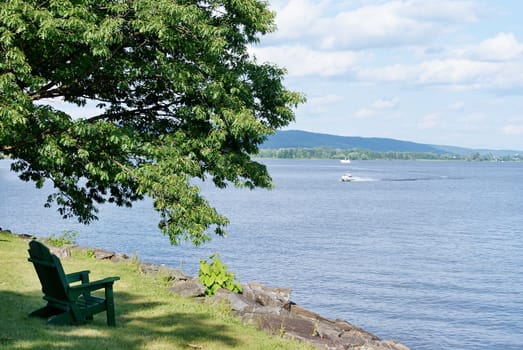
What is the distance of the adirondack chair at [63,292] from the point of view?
10141mm

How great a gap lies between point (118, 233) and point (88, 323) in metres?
41.4

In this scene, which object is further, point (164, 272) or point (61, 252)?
point (61, 252)

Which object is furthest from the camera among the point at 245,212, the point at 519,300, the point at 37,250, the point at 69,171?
Result: the point at 245,212

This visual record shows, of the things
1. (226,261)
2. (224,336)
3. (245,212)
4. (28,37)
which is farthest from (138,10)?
(245,212)

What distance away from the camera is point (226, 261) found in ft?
134

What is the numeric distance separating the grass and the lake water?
15871mm

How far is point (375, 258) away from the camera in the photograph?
4559 centimetres

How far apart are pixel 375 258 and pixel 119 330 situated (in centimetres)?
3630

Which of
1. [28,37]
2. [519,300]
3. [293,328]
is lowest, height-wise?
[519,300]

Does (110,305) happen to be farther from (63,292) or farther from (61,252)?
(61,252)

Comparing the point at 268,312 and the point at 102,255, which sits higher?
the point at 102,255

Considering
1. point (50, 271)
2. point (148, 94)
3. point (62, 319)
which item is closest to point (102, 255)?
point (148, 94)

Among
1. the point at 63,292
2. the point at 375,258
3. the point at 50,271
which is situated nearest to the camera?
the point at 50,271

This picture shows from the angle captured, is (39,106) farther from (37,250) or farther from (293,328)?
A: (293,328)
